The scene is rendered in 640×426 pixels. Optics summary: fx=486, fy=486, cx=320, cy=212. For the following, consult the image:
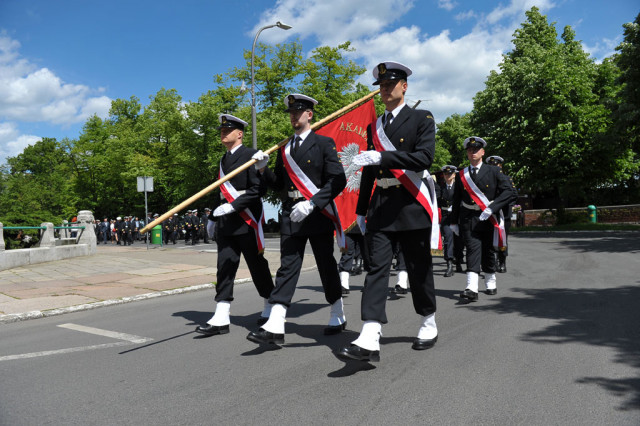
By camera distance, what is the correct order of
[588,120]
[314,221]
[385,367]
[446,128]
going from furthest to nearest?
[446,128], [588,120], [314,221], [385,367]

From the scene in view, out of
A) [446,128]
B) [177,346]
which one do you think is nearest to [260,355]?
[177,346]

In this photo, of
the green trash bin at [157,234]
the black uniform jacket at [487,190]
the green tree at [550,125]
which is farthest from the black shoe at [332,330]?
the green tree at [550,125]

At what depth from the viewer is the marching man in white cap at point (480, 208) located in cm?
659

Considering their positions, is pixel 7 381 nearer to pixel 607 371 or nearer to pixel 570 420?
pixel 570 420

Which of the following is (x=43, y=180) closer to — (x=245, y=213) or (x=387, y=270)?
(x=245, y=213)

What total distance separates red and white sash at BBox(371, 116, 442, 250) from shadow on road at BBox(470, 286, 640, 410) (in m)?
1.39

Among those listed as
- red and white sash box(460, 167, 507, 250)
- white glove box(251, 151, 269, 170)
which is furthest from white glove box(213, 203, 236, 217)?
red and white sash box(460, 167, 507, 250)

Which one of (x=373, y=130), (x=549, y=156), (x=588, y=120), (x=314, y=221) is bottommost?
(x=314, y=221)

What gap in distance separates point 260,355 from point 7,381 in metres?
1.90

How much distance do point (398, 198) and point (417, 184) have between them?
0.19m

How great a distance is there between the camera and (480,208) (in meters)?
6.67

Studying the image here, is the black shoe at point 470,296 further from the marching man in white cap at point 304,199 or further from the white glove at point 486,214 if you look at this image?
the marching man in white cap at point 304,199

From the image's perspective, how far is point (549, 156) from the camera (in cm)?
2641

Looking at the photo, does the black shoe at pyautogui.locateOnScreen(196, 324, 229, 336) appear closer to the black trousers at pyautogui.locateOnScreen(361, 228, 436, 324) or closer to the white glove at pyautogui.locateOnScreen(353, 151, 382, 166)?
the black trousers at pyautogui.locateOnScreen(361, 228, 436, 324)
